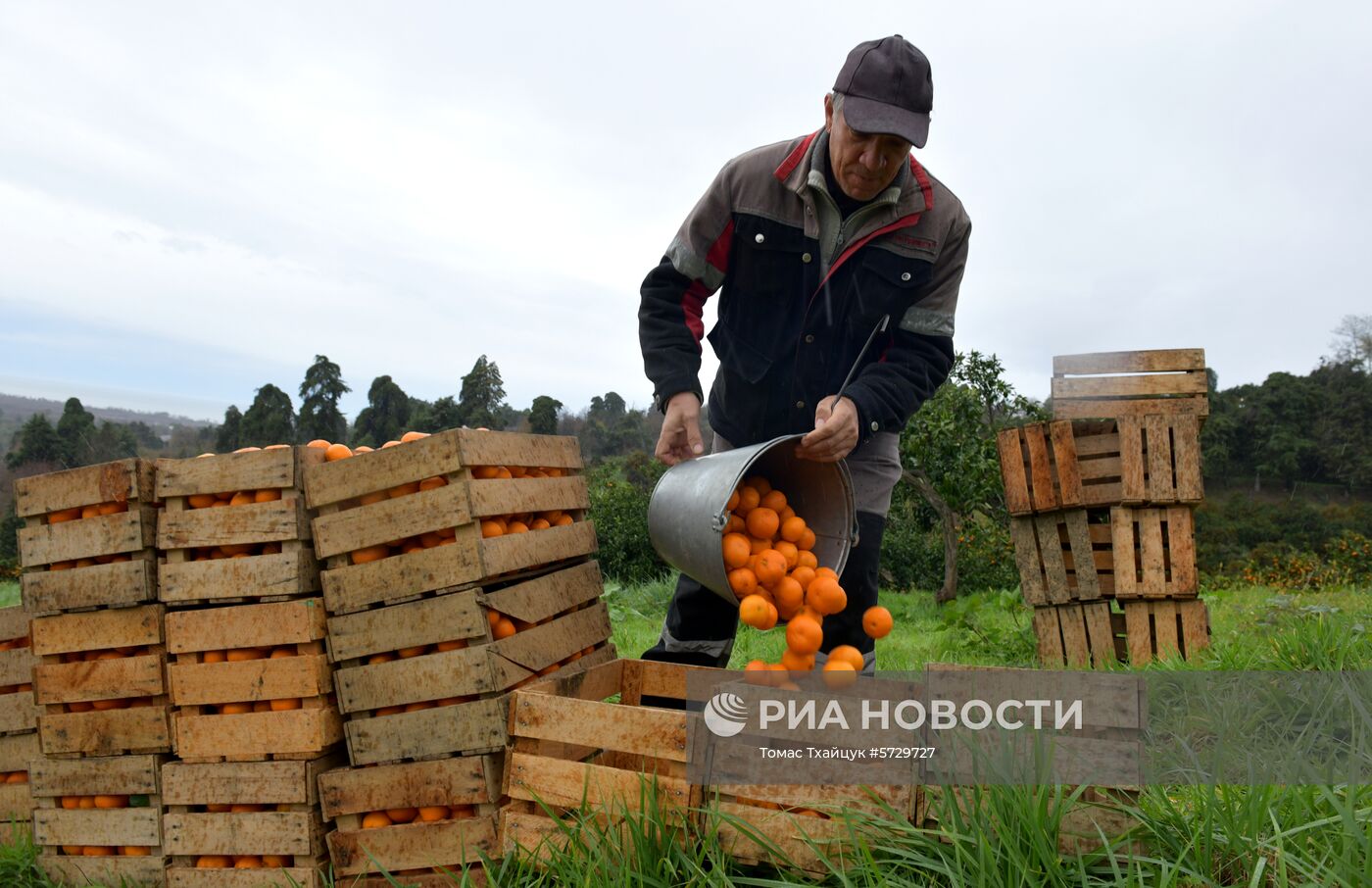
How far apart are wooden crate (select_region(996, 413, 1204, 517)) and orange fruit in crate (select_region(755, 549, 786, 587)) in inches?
128

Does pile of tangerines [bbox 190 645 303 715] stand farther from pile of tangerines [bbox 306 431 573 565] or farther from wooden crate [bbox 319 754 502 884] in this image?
pile of tangerines [bbox 306 431 573 565]

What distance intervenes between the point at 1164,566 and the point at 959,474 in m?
6.11

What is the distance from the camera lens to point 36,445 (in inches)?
851

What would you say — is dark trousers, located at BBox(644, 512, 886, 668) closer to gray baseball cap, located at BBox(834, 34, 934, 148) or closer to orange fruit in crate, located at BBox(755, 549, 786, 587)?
orange fruit in crate, located at BBox(755, 549, 786, 587)

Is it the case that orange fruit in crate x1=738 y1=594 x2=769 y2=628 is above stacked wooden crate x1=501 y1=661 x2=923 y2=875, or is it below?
above

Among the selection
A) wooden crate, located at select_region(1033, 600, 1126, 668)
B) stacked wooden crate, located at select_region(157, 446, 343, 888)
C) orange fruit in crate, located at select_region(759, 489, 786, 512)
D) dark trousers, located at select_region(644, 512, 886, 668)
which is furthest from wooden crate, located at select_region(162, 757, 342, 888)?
wooden crate, located at select_region(1033, 600, 1126, 668)

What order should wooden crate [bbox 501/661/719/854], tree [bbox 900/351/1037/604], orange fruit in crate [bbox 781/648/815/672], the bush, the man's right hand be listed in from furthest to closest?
the bush → tree [bbox 900/351/1037/604] → the man's right hand → orange fruit in crate [bbox 781/648/815/672] → wooden crate [bbox 501/661/719/854]

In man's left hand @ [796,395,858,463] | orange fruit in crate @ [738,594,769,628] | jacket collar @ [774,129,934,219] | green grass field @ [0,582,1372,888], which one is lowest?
green grass field @ [0,582,1372,888]

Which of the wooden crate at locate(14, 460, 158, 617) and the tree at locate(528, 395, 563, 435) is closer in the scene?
the wooden crate at locate(14, 460, 158, 617)

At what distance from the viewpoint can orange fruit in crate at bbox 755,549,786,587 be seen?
264cm

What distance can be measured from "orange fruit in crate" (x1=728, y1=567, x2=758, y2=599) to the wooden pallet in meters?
2.91

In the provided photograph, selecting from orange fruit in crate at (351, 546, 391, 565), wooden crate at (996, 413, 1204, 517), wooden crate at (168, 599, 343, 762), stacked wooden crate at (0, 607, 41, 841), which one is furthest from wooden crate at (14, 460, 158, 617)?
wooden crate at (996, 413, 1204, 517)

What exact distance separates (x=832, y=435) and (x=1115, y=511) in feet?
10.2

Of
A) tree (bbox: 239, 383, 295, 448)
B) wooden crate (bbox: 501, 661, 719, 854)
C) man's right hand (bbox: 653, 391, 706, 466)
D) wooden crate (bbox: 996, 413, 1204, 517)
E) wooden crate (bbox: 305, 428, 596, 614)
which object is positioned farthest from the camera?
tree (bbox: 239, 383, 295, 448)
